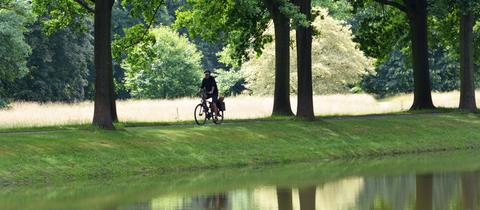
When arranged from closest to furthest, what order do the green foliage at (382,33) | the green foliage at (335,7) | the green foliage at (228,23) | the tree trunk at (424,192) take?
the tree trunk at (424,192) < the green foliage at (228,23) < the green foliage at (382,33) < the green foliage at (335,7)

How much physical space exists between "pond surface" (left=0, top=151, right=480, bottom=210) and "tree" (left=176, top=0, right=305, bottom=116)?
12.1 meters

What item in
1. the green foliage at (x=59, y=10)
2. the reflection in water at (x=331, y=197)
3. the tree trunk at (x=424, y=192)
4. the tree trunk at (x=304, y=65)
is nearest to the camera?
the tree trunk at (x=424, y=192)

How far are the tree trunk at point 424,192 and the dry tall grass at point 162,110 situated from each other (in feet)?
57.8

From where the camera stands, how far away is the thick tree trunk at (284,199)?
18.5 m

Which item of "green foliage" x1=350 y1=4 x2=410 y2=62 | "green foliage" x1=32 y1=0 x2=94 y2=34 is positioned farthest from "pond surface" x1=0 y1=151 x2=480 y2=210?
"green foliage" x1=350 y1=4 x2=410 y2=62

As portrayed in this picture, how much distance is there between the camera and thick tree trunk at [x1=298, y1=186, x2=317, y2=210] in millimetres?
18500

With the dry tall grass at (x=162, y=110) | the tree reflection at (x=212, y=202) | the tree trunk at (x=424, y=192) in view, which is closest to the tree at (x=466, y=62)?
the dry tall grass at (x=162, y=110)

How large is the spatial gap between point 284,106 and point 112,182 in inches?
662

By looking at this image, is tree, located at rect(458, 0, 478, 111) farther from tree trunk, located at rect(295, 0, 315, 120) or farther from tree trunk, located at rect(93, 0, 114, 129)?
tree trunk, located at rect(93, 0, 114, 129)

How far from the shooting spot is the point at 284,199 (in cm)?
1978

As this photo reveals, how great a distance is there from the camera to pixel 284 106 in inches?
1585

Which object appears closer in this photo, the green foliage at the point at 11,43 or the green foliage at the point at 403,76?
the green foliage at the point at 11,43

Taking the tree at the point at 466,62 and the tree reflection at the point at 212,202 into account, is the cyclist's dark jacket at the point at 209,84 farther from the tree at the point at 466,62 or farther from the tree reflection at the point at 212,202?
the tree at the point at 466,62

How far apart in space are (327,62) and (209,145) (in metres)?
47.8
